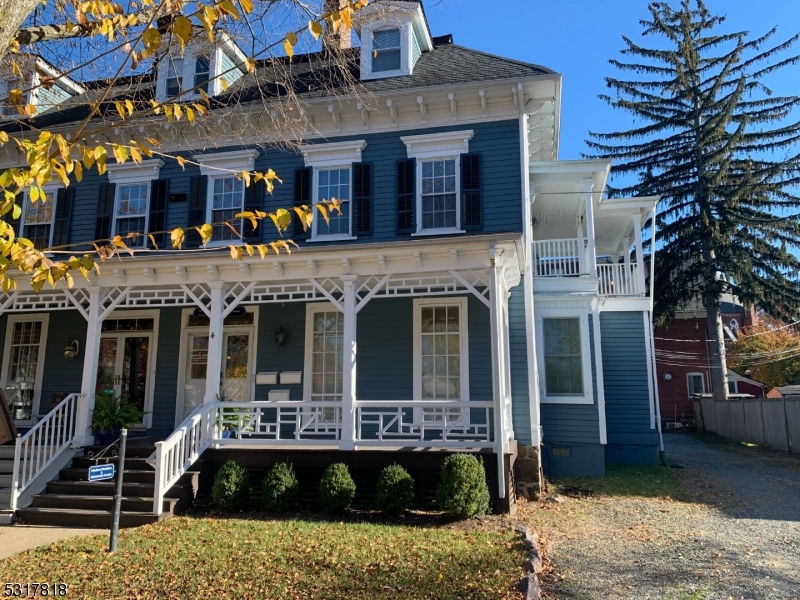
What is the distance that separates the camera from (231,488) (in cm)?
832

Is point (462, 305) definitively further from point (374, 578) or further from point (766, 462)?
point (766, 462)

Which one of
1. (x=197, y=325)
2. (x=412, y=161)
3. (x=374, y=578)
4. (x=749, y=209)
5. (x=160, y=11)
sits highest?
A: (x=749, y=209)

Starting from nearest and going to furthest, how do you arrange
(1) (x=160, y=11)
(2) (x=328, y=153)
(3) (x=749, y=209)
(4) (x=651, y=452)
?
(1) (x=160, y=11), (2) (x=328, y=153), (4) (x=651, y=452), (3) (x=749, y=209)

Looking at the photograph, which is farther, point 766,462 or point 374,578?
point 766,462

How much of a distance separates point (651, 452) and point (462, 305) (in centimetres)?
583

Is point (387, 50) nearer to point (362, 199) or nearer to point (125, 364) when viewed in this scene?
point (362, 199)

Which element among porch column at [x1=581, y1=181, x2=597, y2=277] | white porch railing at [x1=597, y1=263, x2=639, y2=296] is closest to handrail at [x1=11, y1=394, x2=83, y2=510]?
porch column at [x1=581, y1=181, x2=597, y2=277]

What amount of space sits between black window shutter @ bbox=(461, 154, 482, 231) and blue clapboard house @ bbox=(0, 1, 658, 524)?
4 centimetres

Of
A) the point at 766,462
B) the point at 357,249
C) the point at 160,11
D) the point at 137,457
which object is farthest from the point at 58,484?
the point at 766,462

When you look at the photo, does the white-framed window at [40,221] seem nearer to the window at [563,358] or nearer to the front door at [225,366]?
the front door at [225,366]

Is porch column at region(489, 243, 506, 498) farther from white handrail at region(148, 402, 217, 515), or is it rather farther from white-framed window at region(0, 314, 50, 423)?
white-framed window at region(0, 314, 50, 423)

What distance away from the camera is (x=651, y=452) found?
13.3 meters

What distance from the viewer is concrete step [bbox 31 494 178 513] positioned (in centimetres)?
810

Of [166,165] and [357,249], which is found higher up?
[166,165]
